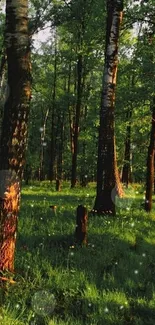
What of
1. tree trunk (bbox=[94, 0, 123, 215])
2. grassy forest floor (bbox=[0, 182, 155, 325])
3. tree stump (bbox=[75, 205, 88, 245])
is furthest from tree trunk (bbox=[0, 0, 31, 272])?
tree trunk (bbox=[94, 0, 123, 215])

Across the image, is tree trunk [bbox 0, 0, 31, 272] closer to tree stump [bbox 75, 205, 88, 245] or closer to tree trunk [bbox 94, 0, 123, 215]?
tree stump [bbox 75, 205, 88, 245]

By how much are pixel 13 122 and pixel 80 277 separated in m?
2.87

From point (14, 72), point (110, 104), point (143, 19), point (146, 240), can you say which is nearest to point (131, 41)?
point (143, 19)

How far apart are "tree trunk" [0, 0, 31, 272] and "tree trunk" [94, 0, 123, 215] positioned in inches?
265

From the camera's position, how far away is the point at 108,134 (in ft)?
44.5

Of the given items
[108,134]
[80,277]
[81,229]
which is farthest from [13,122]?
[108,134]

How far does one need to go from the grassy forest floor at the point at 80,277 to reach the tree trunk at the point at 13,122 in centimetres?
79

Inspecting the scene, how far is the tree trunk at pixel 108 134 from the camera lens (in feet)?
43.8

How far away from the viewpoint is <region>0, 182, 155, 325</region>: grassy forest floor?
6133 millimetres

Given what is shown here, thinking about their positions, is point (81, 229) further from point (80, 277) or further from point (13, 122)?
point (13, 122)

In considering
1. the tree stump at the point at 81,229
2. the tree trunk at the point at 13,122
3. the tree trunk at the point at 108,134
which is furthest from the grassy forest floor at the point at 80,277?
the tree trunk at the point at 108,134

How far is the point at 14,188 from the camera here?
265 inches

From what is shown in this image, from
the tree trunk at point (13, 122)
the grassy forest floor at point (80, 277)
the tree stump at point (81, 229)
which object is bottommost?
the grassy forest floor at point (80, 277)

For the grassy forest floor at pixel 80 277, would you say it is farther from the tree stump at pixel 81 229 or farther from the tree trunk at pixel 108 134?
the tree trunk at pixel 108 134
